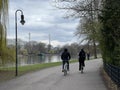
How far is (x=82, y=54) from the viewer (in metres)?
27.8

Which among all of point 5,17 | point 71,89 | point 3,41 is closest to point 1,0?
point 5,17

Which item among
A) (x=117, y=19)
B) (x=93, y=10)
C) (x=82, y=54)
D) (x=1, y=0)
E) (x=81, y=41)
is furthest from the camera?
(x=81, y=41)

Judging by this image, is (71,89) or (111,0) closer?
(71,89)

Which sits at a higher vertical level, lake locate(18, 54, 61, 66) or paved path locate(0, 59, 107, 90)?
lake locate(18, 54, 61, 66)

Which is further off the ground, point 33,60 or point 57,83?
point 33,60

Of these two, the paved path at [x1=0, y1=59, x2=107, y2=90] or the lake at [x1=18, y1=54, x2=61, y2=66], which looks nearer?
the paved path at [x1=0, y1=59, x2=107, y2=90]

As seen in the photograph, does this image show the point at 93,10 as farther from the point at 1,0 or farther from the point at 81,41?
the point at 81,41

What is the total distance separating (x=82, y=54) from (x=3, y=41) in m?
6.74

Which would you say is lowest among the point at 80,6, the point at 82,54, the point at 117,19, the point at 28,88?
the point at 28,88

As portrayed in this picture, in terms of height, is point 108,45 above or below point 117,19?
below

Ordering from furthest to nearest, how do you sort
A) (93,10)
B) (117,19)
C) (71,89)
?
1. (93,10)
2. (117,19)
3. (71,89)

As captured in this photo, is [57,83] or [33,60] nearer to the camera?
[57,83]

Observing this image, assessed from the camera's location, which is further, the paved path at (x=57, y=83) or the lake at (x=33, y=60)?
the lake at (x=33, y=60)

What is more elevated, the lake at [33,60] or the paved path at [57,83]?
the lake at [33,60]
